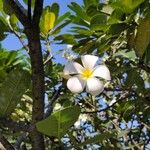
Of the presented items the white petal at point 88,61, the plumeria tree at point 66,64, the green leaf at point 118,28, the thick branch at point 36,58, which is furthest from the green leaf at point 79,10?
the thick branch at point 36,58

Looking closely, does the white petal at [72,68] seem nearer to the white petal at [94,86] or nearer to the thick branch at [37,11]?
the white petal at [94,86]

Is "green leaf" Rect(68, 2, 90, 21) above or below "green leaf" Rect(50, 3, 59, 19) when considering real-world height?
below

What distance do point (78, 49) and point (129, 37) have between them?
0.18m

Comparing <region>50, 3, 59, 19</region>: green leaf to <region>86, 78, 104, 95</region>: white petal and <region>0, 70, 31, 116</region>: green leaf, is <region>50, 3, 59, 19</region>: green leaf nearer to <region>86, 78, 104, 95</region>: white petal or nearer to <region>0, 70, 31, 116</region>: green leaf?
<region>86, 78, 104, 95</region>: white petal

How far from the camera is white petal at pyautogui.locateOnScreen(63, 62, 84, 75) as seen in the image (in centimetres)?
98

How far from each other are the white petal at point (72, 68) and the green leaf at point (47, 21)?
31 centimetres

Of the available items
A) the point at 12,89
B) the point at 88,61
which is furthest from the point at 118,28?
the point at 12,89

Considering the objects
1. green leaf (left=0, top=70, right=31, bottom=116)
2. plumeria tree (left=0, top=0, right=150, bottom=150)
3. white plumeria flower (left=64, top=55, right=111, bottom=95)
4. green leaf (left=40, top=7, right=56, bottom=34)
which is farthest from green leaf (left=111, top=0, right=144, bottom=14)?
green leaf (left=0, top=70, right=31, bottom=116)

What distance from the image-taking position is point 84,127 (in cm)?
282

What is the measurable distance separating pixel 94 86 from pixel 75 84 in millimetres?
41

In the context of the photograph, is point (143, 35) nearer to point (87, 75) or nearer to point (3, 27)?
point (87, 75)

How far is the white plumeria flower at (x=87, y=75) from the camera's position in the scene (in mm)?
963

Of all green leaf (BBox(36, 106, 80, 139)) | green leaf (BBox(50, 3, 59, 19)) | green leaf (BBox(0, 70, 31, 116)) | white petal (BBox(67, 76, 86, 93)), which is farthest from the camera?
green leaf (BBox(50, 3, 59, 19))

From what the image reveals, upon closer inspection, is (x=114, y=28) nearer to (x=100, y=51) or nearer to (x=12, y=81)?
(x=100, y=51)
